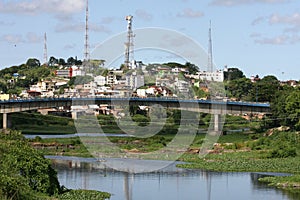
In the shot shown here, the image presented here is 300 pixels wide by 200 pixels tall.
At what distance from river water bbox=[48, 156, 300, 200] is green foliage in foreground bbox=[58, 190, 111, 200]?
1.98ft

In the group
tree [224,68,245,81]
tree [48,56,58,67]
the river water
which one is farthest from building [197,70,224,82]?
the river water

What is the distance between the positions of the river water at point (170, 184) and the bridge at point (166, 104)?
26.4 metres

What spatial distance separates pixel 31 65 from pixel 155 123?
282ft

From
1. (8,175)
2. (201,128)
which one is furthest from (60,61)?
(8,175)

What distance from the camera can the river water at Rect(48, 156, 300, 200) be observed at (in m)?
39.2

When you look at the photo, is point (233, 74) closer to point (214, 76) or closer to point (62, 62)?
point (214, 76)

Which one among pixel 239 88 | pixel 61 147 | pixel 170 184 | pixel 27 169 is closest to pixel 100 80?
pixel 239 88

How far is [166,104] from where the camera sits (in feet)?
269

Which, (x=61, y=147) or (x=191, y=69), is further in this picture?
(x=191, y=69)

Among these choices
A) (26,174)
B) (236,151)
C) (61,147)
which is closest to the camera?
(26,174)

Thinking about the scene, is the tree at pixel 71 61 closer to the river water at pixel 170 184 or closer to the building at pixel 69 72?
the building at pixel 69 72

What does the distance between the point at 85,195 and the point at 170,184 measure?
7.32 m

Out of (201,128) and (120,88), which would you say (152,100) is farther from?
(120,88)

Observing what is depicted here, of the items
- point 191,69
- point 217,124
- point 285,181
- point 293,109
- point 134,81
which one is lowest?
point 285,181
